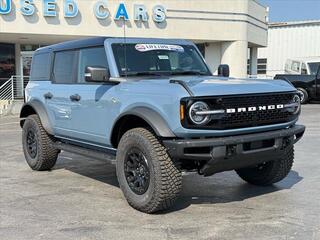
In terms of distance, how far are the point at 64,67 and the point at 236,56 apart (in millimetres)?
20186

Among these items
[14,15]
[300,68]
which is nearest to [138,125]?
[14,15]

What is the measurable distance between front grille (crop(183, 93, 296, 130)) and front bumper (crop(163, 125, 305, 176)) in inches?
5.1

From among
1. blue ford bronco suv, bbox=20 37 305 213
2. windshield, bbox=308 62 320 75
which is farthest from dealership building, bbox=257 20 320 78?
blue ford bronco suv, bbox=20 37 305 213

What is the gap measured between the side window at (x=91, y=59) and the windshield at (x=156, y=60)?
0.63ft

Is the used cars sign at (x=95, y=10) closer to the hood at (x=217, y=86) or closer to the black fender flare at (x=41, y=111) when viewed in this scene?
the black fender flare at (x=41, y=111)

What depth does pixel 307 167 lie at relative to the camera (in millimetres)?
7938

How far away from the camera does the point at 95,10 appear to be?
22484mm

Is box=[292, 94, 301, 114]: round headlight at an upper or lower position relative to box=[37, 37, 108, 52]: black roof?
lower

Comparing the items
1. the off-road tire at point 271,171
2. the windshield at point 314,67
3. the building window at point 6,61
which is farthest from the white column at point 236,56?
the off-road tire at point 271,171

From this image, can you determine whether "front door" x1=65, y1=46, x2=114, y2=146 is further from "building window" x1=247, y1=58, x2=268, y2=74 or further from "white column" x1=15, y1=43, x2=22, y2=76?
"building window" x1=247, y1=58, x2=268, y2=74

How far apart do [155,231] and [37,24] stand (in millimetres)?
17990

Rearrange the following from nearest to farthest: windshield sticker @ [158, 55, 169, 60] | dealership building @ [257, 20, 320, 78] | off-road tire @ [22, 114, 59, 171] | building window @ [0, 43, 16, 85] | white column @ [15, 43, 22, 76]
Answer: windshield sticker @ [158, 55, 169, 60]
off-road tire @ [22, 114, 59, 171]
building window @ [0, 43, 16, 85]
white column @ [15, 43, 22, 76]
dealership building @ [257, 20, 320, 78]

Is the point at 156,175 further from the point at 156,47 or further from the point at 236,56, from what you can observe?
the point at 236,56

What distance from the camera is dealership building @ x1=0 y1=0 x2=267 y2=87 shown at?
21328mm
